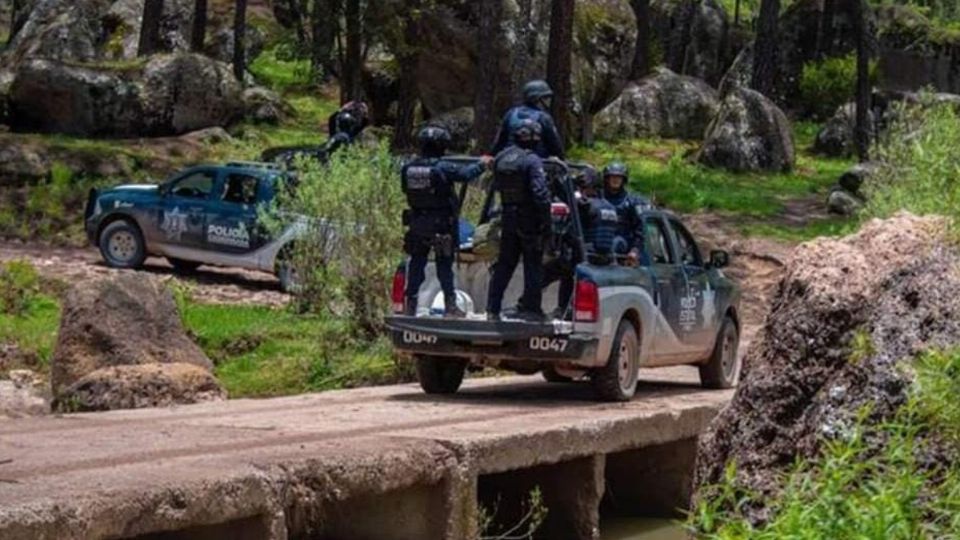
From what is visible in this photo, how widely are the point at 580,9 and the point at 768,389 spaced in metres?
30.0

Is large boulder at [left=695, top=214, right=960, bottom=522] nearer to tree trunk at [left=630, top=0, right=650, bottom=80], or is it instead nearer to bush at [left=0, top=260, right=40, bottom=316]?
bush at [left=0, top=260, right=40, bottom=316]

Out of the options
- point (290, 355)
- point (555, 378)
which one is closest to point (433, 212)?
point (555, 378)

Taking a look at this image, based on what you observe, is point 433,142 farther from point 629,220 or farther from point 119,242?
point 119,242

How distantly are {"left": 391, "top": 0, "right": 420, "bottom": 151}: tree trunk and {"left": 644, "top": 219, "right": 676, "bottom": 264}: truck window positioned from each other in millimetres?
17169

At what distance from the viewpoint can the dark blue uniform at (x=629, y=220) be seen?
15188 mm

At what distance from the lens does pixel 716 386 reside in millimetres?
16781

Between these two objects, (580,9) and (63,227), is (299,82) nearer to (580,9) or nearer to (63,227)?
(580,9)

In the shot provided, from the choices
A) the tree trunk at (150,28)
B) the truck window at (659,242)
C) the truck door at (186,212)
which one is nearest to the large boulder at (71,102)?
the tree trunk at (150,28)

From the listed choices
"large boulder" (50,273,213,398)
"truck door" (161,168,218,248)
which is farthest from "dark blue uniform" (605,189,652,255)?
"truck door" (161,168,218,248)

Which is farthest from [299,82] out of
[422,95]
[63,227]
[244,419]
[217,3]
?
[244,419]

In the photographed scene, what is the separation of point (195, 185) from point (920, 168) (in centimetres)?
1288

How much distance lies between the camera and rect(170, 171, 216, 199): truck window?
2472 centimetres

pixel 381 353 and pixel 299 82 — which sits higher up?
pixel 299 82

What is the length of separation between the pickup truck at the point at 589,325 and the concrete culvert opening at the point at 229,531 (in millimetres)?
4636
